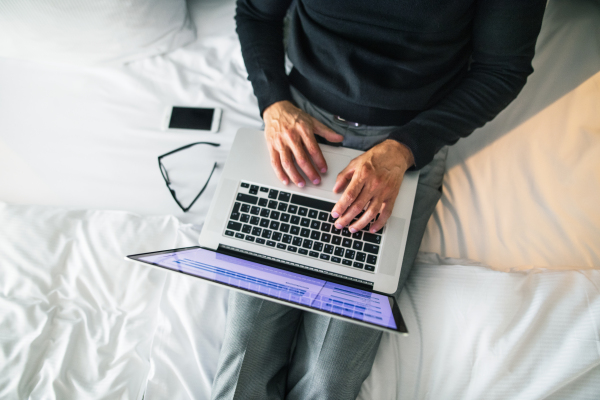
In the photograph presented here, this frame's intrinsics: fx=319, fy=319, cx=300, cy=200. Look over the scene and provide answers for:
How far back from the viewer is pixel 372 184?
696 millimetres

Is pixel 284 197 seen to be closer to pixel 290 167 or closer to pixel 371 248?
pixel 290 167

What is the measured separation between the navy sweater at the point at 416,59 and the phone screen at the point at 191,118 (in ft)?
0.98

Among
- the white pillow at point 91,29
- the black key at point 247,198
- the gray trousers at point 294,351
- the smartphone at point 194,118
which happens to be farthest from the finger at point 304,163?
the white pillow at point 91,29

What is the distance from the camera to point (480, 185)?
89 cm

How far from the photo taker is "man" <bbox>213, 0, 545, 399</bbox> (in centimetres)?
69

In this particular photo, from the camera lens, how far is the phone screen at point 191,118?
3.52 feet

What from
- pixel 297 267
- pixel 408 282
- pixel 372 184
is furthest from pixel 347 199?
pixel 408 282

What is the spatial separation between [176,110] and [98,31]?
335 mm

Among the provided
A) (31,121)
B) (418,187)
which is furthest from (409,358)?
(31,121)

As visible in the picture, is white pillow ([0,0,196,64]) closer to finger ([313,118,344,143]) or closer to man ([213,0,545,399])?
man ([213,0,545,399])

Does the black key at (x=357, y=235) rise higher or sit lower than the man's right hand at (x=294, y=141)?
lower

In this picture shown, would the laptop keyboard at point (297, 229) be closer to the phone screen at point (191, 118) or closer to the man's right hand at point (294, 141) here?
the man's right hand at point (294, 141)

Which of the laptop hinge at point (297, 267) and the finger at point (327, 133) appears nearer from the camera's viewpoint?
the laptop hinge at point (297, 267)

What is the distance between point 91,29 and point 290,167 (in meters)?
0.84
